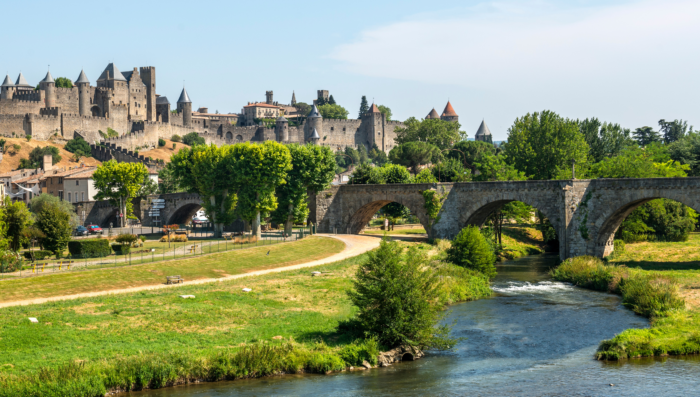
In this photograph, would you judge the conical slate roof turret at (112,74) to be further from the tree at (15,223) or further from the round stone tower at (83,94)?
the tree at (15,223)

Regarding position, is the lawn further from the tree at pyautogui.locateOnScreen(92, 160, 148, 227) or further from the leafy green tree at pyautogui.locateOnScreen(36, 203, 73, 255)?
the tree at pyautogui.locateOnScreen(92, 160, 148, 227)

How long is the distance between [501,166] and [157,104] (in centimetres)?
10833

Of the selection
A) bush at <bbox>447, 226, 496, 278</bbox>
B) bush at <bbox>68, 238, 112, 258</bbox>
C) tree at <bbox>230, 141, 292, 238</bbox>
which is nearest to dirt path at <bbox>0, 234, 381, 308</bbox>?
tree at <bbox>230, 141, 292, 238</bbox>

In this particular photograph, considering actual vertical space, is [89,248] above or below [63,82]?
below

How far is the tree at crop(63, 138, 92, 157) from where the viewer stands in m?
128

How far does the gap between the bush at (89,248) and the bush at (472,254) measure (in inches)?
1053

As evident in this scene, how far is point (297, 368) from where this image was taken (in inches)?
1192

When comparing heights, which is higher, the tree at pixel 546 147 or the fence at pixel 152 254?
the tree at pixel 546 147

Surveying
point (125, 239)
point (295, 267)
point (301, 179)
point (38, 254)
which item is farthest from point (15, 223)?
point (301, 179)

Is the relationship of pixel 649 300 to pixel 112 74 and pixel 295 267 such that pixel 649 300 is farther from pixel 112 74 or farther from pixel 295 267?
pixel 112 74

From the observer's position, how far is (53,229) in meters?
53.0

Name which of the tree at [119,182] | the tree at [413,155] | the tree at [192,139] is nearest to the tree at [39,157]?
the tree at [192,139]

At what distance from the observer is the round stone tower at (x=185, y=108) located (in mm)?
169125

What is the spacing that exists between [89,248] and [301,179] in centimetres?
2426
